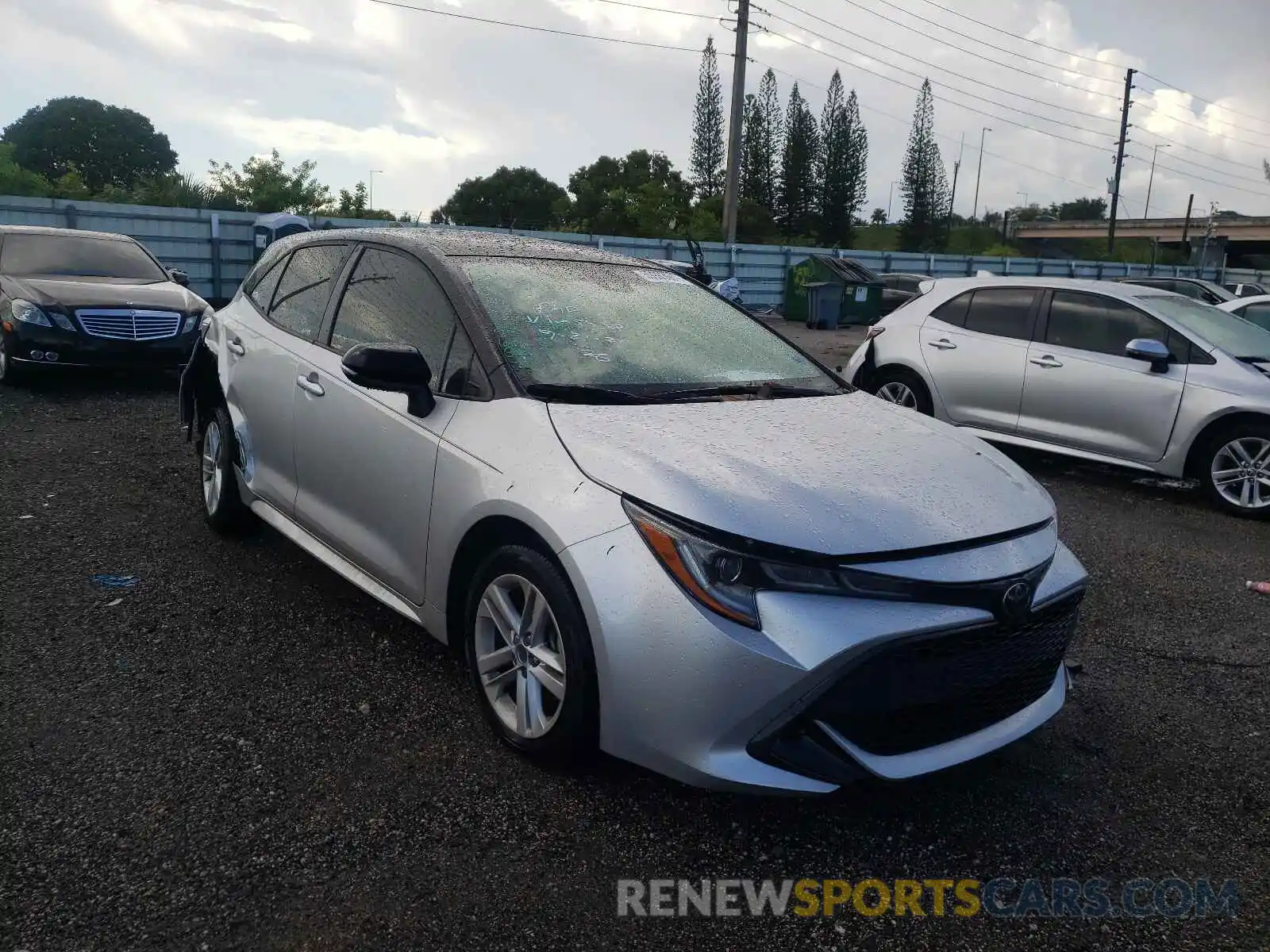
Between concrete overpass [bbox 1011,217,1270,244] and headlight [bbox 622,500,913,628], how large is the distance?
10011 centimetres

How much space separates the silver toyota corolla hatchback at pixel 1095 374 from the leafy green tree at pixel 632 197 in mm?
43877

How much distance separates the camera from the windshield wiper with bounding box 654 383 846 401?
3258mm

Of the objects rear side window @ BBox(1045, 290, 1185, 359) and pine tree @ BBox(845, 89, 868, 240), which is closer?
rear side window @ BBox(1045, 290, 1185, 359)

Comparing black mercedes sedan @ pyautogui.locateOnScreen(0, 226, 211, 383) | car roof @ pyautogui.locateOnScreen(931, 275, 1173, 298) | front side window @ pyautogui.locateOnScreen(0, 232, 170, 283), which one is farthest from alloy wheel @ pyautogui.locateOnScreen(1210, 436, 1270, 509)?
front side window @ pyautogui.locateOnScreen(0, 232, 170, 283)

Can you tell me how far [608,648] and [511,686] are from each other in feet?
2.03

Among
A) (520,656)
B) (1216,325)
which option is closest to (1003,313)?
(1216,325)

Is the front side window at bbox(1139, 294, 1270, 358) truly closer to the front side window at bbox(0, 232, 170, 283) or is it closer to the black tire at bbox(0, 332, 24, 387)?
the front side window at bbox(0, 232, 170, 283)

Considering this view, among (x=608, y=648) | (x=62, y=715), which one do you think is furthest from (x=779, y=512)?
(x=62, y=715)

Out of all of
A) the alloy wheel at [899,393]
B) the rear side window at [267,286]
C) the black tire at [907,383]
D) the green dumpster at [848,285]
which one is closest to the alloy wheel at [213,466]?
the rear side window at [267,286]

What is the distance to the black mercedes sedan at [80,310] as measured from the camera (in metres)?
8.73

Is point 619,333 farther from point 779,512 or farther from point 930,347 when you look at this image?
point 930,347

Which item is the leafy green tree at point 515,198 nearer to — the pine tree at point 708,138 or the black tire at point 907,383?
the pine tree at point 708,138

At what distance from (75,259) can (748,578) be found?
9866 mm

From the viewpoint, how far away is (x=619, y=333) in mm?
3504
